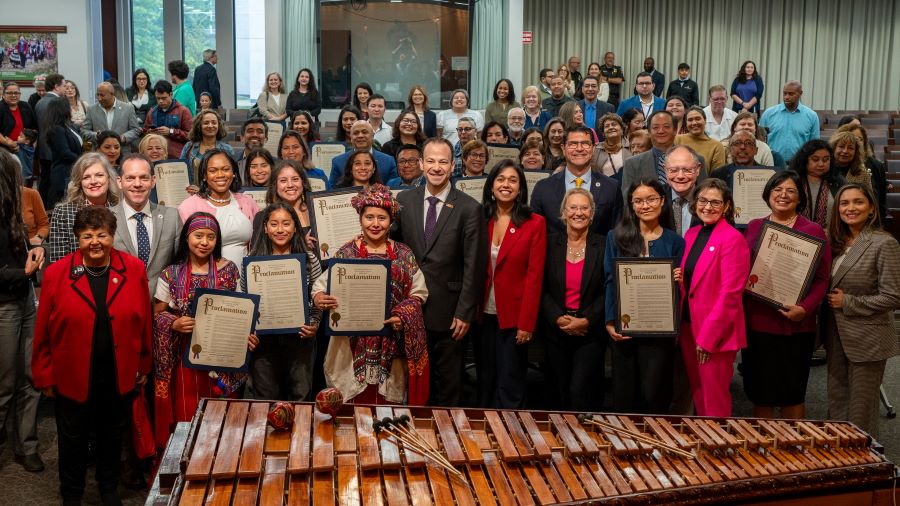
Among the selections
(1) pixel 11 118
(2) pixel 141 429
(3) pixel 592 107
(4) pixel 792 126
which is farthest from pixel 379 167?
(1) pixel 11 118

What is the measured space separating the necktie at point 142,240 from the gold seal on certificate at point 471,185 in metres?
1.88

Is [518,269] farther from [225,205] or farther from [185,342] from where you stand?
[185,342]

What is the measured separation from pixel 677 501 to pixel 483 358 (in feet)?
7.60

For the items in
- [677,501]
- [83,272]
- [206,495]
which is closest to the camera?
[206,495]

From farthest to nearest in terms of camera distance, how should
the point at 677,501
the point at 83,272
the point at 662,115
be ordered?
the point at 662,115
the point at 83,272
the point at 677,501

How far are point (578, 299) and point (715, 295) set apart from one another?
0.73 metres

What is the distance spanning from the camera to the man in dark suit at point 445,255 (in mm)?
4773

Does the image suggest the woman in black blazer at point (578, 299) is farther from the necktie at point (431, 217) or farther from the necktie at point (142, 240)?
the necktie at point (142, 240)

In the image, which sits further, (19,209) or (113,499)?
(19,209)

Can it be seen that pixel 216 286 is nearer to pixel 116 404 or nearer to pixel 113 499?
pixel 116 404

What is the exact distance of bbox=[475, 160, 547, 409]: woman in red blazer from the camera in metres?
4.90

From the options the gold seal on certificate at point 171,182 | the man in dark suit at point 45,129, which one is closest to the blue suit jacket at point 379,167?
the gold seal on certificate at point 171,182

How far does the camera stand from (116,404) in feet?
13.8

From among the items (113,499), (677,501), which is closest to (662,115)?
(677,501)
